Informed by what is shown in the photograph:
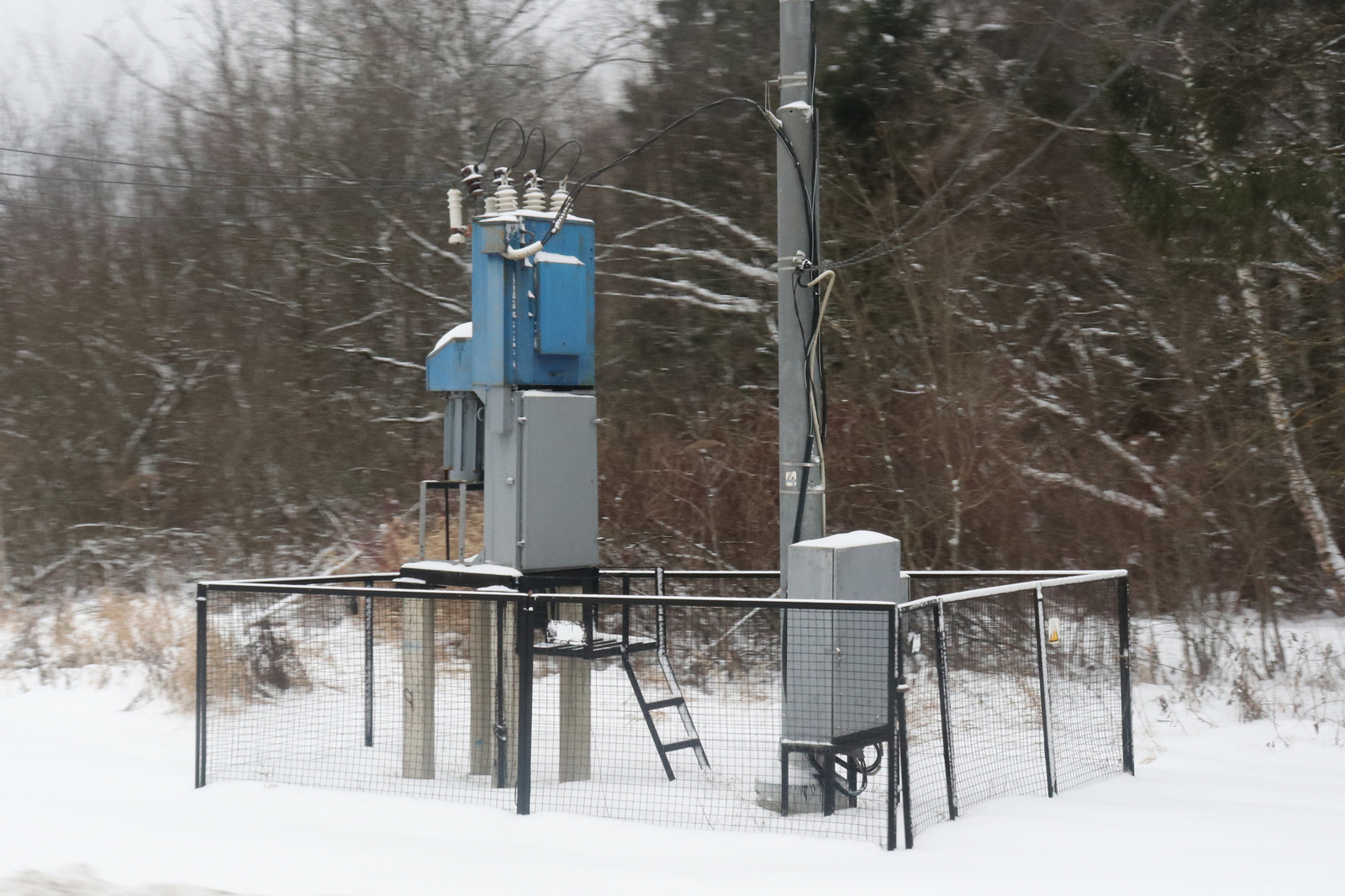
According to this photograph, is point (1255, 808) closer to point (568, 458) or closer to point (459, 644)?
point (568, 458)

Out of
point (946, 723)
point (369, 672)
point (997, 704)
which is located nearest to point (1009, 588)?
point (946, 723)

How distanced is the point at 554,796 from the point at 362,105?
49.0 ft

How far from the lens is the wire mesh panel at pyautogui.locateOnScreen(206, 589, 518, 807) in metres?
8.38

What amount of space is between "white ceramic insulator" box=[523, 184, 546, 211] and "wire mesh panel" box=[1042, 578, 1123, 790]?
4194 mm

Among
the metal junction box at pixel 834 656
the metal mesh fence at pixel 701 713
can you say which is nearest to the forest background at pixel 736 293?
the metal mesh fence at pixel 701 713

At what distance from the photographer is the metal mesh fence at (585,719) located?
7.08 meters

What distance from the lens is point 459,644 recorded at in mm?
10305

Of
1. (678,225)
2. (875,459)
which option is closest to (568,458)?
(875,459)

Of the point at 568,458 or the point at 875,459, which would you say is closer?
the point at 568,458

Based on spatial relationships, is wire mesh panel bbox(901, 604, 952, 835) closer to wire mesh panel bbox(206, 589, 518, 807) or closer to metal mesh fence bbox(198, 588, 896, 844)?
metal mesh fence bbox(198, 588, 896, 844)

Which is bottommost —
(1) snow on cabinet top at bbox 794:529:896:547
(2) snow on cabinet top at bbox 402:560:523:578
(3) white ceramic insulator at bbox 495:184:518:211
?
(2) snow on cabinet top at bbox 402:560:523:578

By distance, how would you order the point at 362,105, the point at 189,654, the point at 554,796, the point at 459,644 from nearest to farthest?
the point at 554,796 < the point at 459,644 < the point at 189,654 < the point at 362,105

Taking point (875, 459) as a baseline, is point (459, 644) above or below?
below

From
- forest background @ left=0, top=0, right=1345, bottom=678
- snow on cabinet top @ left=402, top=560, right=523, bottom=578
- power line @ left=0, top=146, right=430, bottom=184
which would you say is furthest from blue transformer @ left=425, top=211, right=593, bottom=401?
power line @ left=0, top=146, right=430, bottom=184
